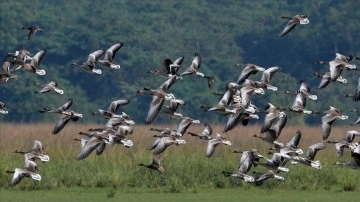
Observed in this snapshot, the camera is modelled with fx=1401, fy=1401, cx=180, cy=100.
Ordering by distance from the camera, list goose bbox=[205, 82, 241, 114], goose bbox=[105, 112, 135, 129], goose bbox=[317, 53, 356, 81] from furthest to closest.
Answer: goose bbox=[105, 112, 135, 129]
goose bbox=[205, 82, 241, 114]
goose bbox=[317, 53, 356, 81]

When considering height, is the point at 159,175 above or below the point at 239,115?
below

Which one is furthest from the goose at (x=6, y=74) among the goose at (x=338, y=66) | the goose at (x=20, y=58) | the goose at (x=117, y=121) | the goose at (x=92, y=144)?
the goose at (x=338, y=66)

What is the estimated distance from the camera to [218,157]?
2594 cm

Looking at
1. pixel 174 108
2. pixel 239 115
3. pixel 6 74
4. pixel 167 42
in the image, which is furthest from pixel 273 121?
pixel 167 42

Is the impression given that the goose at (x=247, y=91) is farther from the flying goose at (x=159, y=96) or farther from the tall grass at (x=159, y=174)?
the tall grass at (x=159, y=174)

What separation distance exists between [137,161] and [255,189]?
3218mm

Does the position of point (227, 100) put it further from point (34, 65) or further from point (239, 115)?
point (34, 65)

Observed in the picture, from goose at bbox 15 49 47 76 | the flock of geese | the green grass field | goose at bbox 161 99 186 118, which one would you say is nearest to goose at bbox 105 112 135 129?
the flock of geese

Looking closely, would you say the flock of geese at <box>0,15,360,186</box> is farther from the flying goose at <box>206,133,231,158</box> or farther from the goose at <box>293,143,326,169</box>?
the flying goose at <box>206,133,231,158</box>

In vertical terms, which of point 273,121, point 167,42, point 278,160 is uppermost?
point 273,121

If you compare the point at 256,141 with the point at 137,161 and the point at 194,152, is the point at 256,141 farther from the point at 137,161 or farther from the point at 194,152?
the point at 137,161

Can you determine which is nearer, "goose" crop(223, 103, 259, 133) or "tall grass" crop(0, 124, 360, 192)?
"goose" crop(223, 103, 259, 133)

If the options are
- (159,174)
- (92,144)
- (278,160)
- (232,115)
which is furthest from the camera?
(159,174)

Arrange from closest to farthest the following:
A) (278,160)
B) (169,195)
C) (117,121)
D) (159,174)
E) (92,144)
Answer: (92,144) → (278,160) → (117,121) → (169,195) → (159,174)
